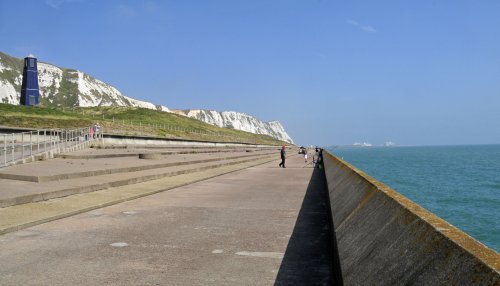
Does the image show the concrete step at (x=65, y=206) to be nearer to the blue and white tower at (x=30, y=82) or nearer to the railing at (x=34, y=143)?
the railing at (x=34, y=143)

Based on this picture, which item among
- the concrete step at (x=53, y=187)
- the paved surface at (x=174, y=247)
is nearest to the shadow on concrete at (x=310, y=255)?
the paved surface at (x=174, y=247)

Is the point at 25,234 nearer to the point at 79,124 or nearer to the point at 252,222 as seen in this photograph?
the point at 252,222

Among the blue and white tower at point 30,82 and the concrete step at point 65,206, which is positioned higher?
the blue and white tower at point 30,82

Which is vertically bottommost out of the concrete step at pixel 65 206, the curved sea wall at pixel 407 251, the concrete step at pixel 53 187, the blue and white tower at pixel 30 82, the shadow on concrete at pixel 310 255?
the shadow on concrete at pixel 310 255

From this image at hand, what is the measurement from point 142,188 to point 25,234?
7396mm

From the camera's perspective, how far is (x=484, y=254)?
2.64 m

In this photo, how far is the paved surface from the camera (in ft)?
19.5

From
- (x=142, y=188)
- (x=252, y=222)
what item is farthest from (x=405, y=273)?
(x=142, y=188)

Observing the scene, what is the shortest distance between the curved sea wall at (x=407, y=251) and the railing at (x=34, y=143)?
15.7 metres

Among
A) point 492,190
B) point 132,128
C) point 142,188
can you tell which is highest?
point 132,128

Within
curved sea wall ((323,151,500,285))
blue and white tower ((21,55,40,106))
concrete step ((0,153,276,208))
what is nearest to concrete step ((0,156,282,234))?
concrete step ((0,153,276,208))

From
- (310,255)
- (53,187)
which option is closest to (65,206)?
(53,187)

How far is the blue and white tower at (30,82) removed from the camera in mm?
64438

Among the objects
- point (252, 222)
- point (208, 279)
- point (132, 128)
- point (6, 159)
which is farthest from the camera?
point (132, 128)
